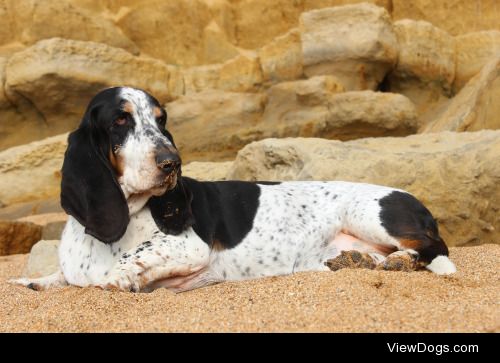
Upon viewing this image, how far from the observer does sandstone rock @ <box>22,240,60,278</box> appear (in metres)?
6.63

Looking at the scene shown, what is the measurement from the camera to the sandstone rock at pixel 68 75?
45.1 feet

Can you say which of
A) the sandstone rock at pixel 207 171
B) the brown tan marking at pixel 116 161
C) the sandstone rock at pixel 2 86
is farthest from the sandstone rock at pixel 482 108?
the sandstone rock at pixel 2 86

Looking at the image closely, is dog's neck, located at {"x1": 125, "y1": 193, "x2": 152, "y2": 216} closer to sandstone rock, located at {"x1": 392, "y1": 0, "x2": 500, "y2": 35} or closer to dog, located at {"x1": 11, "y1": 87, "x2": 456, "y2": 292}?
dog, located at {"x1": 11, "y1": 87, "x2": 456, "y2": 292}

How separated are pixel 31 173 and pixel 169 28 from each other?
4.84 meters

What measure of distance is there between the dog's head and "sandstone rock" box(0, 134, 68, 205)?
785cm

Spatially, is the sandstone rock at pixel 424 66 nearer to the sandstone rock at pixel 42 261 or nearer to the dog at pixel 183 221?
the dog at pixel 183 221

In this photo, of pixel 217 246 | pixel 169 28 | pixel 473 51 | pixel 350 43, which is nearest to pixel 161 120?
pixel 217 246

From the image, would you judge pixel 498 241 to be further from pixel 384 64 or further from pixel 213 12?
pixel 213 12

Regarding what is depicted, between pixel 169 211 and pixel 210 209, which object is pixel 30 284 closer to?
pixel 169 211

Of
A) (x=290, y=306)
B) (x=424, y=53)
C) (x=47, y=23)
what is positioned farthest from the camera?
(x=47, y=23)

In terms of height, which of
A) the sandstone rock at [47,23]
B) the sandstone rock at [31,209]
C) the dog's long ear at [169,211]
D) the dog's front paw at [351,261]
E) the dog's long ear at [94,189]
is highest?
the dog's long ear at [94,189]

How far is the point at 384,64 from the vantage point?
14117 mm

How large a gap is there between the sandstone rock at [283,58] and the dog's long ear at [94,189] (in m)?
9.83
